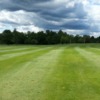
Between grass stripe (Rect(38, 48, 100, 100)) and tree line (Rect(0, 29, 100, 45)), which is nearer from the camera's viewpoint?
grass stripe (Rect(38, 48, 100, 100))

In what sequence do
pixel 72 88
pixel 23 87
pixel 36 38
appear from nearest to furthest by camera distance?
pixel 72 88, pixel 23 87, pixel 36 38

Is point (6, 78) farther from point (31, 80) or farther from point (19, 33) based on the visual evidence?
point (19, 33)

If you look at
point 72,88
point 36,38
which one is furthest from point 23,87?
point 36,38

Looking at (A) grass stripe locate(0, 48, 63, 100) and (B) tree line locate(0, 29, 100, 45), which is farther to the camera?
(B) tree line locate(0, 29, 100, 45)

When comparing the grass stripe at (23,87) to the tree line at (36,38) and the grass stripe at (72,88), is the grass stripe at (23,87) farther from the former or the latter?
the tree line at (36,38)

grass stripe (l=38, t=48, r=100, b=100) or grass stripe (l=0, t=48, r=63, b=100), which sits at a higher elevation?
grass stripe (l=0, t=48, r=63, b=100)

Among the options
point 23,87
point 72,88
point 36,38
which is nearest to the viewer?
point 72,88

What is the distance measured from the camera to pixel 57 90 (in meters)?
8.74

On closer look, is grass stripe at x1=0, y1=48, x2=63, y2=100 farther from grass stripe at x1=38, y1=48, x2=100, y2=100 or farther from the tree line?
the tree line

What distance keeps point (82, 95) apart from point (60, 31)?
178m

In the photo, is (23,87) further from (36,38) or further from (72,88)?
(36,38)

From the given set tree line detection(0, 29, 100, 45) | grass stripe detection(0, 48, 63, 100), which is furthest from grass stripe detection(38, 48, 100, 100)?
tree line detection(0, 29, 100, 45)

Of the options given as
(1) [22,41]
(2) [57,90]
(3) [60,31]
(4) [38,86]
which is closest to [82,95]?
(2) [57,90]

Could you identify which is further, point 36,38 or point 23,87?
point 36,38
